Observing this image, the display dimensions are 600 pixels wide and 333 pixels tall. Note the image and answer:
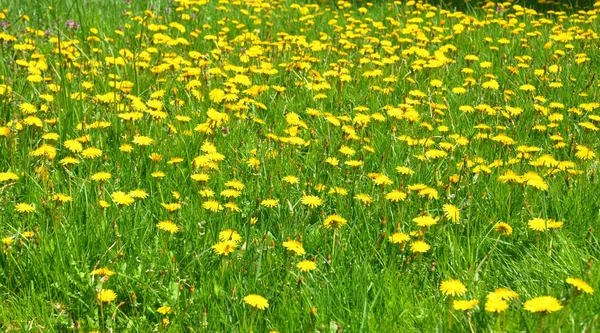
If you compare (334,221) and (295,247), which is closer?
(295,247)

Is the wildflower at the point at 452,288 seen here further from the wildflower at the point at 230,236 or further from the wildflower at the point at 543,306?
the wildflower at the point at 230,236

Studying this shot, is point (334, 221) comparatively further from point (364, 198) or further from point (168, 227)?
point (168, 227)

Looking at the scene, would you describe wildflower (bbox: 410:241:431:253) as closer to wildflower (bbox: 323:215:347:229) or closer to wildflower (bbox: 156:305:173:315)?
wildflower (bbox: 323:215:347:229)

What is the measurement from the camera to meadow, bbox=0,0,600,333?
1998 mm

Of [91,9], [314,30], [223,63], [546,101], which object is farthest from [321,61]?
[91,9]

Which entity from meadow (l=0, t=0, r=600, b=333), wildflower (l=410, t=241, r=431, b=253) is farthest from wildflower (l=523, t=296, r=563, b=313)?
wildflower (l=410, t=241, r=431, b=253)

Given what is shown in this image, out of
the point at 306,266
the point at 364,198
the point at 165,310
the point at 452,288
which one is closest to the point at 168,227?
the point at 165,310

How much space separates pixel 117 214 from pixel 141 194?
0.35 ft

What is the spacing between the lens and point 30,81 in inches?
138

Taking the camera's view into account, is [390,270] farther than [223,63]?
No

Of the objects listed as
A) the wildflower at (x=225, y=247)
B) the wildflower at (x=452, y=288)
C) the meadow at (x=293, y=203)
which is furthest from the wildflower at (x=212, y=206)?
the wildflower at (x=452, y=288)

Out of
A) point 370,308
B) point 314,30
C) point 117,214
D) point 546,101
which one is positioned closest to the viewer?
point 370,308

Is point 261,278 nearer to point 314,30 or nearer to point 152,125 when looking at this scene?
point 152,125

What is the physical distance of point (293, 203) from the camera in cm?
272
